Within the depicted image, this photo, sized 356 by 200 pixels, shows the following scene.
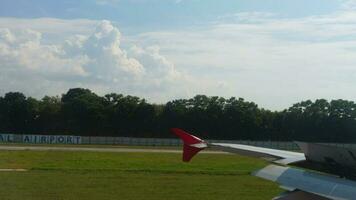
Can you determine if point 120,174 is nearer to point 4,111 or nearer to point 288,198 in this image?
point 288,198

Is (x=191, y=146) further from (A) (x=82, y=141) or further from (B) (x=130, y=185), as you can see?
(A) (x=82, y=141)

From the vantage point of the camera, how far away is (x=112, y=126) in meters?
105

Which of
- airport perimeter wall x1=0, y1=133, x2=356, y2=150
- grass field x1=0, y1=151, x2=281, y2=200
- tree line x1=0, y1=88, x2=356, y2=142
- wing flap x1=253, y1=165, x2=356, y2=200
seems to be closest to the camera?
wing flap x1=253, y1=165, x2=356, y2=200

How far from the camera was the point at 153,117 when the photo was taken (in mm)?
104812

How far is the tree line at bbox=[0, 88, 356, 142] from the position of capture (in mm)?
99188

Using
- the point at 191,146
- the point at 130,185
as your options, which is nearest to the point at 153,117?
the point at 130,185

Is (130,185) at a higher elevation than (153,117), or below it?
below

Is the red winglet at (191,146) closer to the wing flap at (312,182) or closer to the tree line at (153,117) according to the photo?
the wing flap at (312,182)

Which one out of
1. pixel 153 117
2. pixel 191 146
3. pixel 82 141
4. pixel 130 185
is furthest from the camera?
pixel 153 117

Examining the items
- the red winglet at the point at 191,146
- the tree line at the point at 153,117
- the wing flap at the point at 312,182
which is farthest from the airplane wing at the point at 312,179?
the tree line at the point at 153,117

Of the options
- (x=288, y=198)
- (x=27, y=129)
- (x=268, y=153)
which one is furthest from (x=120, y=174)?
(x=27, y=129)

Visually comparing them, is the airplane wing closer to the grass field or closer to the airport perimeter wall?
the grass field

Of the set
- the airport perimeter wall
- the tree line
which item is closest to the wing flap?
the airport perimeter wall

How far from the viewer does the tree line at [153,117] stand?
99.2 m
